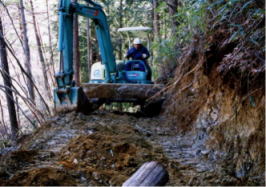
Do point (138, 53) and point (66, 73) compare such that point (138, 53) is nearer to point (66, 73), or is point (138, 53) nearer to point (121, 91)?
point (121, 91)

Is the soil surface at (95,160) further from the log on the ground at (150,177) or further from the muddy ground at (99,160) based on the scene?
the log on the ground at (150,177)

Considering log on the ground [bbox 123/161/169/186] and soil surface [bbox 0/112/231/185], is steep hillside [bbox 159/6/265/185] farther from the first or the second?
log on the ground [bbox 123/161/169/186]

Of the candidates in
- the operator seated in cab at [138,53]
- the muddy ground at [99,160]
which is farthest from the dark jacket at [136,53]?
the muddy ground at [99,160]

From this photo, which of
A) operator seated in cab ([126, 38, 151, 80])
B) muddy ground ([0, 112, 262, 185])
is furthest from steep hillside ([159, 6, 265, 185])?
operator seated in cab ([126, 38, 151, 80])

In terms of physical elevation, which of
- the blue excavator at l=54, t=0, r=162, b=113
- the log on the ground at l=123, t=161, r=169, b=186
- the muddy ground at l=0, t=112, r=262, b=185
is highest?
the blue excavator at l=54, t=0, r=162, b=113

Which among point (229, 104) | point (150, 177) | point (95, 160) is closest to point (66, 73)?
point (95, 160)

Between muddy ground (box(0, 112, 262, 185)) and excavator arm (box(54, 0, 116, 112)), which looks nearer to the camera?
muddy ground (box(0, 112, 262, 185))

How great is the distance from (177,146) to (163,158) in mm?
827

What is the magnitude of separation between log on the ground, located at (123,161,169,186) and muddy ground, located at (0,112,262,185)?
2.90ft

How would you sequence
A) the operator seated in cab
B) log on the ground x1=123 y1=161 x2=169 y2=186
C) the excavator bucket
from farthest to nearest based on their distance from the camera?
1. the operator seated in cab
2. the excavator bucket
3. log on the ground x1=123 y1=161 x2=169 y2=186

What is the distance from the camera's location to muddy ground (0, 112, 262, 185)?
2609 mm

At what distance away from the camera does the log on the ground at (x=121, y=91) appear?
7137 millimetres

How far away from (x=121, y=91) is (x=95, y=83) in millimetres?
779

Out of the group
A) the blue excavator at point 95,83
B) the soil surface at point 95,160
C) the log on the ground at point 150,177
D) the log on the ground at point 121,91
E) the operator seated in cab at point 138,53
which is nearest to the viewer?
the log on the ground at point 150,177
